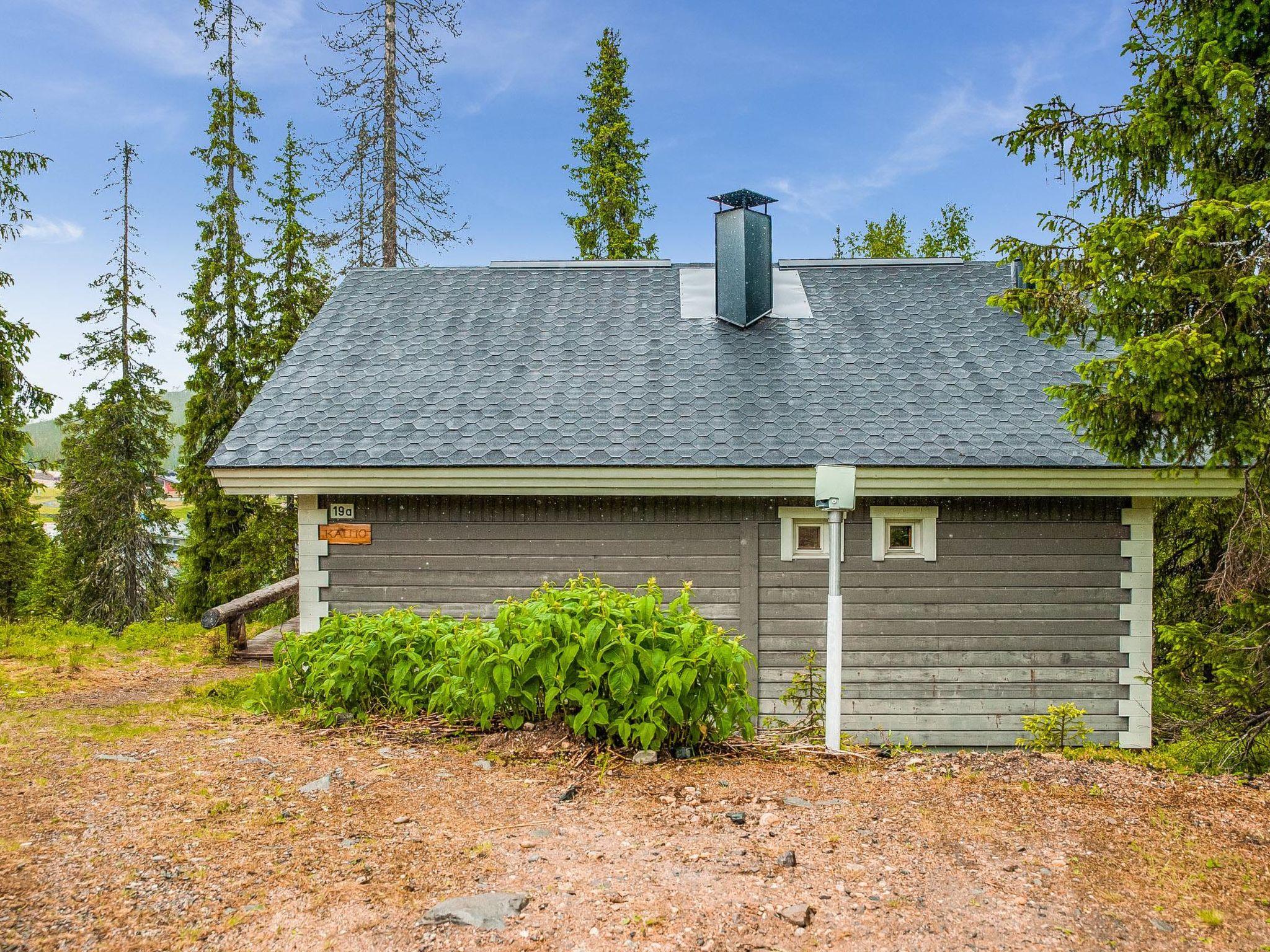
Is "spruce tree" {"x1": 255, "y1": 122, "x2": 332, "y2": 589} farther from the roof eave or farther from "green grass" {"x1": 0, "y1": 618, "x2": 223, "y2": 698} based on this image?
the roof eave

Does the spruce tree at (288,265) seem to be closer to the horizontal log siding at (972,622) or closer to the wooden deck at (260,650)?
the wooden deck at (260,650)

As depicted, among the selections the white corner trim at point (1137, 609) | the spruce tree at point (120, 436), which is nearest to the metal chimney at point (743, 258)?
the white corner trim at point (1137, 609)

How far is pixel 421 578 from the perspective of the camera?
281 inches

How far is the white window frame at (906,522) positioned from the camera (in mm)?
7031

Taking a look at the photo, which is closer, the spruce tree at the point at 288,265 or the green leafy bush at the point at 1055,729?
the green leafy bush at the point at 1055,729

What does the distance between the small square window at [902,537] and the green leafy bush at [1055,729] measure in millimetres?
1685

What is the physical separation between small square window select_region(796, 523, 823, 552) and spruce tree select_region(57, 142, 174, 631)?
17156 mm

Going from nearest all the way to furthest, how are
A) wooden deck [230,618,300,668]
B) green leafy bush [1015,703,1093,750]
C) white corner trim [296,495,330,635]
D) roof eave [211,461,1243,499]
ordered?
green leafy bush [1015,703,1093,750]
roof eave [211,461,1243,499]
white corner trim [296,495,330,635]
wooden deck [230,618,300,668]

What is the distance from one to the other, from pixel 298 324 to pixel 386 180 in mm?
3698

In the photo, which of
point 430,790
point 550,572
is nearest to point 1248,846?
point 430,790

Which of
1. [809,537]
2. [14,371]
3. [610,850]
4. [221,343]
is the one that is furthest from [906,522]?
[221,343]

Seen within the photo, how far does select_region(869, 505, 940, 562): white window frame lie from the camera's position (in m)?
7.03

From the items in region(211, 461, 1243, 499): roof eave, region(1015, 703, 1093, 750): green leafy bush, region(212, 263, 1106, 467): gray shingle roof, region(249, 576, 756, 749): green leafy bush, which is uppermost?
region(212, 263, 1106, 467): gray shingle roof

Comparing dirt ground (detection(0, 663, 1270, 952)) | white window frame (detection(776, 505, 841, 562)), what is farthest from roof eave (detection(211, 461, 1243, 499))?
dirt ground (detection(0, 663, 1270, 952))
